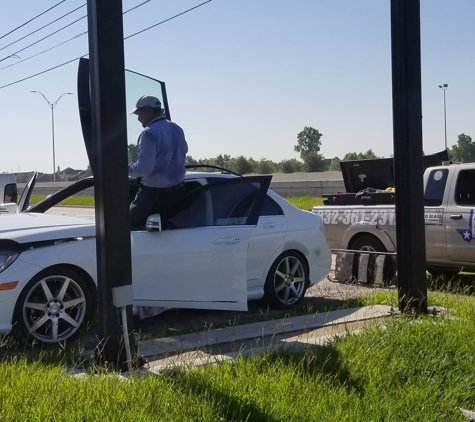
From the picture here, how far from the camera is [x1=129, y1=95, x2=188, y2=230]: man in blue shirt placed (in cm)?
696

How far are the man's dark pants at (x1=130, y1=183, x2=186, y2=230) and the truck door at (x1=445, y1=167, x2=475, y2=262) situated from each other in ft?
15.2

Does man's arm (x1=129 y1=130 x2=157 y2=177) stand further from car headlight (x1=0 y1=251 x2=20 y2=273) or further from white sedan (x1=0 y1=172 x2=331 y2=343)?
car headlight (x1=0 y1=251 x2=20 y2=273)

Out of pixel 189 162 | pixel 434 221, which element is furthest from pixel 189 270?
pixel 189 162

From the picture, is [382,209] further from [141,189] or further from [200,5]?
[200,5]

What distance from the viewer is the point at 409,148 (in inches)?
277

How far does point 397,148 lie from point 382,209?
3874mm

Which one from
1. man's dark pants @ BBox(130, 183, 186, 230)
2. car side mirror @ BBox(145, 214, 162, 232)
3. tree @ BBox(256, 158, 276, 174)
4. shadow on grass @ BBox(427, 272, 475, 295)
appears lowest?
shadow on grass @ BBox(427, 272, 475, 295)

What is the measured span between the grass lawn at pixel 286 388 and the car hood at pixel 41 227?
1.20m

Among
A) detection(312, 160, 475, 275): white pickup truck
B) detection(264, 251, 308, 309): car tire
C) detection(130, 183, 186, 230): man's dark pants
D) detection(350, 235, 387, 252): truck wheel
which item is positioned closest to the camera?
detection(130, 183, 186, 230): man's dark pants

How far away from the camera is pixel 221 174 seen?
26.8 ft

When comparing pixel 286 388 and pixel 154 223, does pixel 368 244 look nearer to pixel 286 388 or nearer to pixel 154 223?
pixel 154 223

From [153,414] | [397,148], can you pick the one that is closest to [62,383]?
[153,414]

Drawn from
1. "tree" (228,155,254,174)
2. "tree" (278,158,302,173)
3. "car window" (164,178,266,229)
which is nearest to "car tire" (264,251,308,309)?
"car window" (164,178,266,229)

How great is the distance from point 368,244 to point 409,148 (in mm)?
4129
